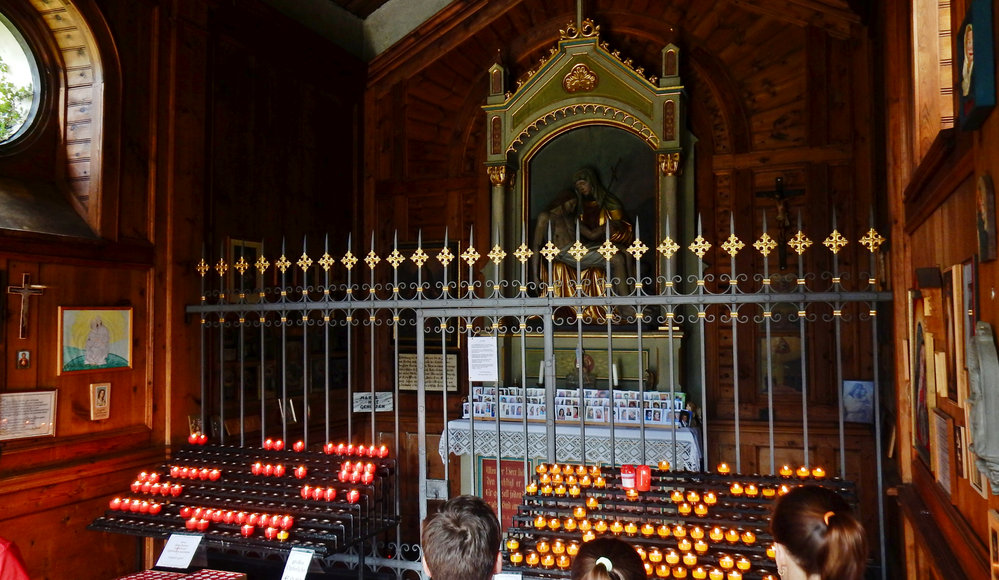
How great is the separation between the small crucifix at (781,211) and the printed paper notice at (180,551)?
590cm

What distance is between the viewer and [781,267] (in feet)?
23.1

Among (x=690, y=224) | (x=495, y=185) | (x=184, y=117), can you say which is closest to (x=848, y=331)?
(x=690, y=224)

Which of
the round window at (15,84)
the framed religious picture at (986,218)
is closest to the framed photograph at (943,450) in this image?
the framed religious picture at (986,218)

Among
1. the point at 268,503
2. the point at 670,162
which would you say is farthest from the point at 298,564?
the point at 670,162

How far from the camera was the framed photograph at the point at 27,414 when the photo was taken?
448 cm

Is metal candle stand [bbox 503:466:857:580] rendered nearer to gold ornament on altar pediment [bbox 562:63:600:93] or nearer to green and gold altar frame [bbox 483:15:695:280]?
green and gold altar frame [bbox 483:15:695:280]

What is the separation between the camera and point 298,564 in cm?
374

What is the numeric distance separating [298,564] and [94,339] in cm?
264

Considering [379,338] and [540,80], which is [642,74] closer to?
[540,80]

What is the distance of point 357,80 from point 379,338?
3.36 meters

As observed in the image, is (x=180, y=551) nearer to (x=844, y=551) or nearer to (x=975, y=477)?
(x=844, y=551)

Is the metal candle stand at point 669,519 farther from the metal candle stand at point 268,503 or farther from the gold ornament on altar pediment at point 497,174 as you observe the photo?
the gold ornament on altar pediment at point 497,174

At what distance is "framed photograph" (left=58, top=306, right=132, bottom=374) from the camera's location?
486cm

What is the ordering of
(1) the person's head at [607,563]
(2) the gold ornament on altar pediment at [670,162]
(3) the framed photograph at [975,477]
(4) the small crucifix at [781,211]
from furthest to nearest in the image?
(2) the gold ornament on altar pediment at [670,162] < (4) the small crucifix at [781,211] < (3) the framed photograph at [975,477] < (1) the person's head at [607,563]
